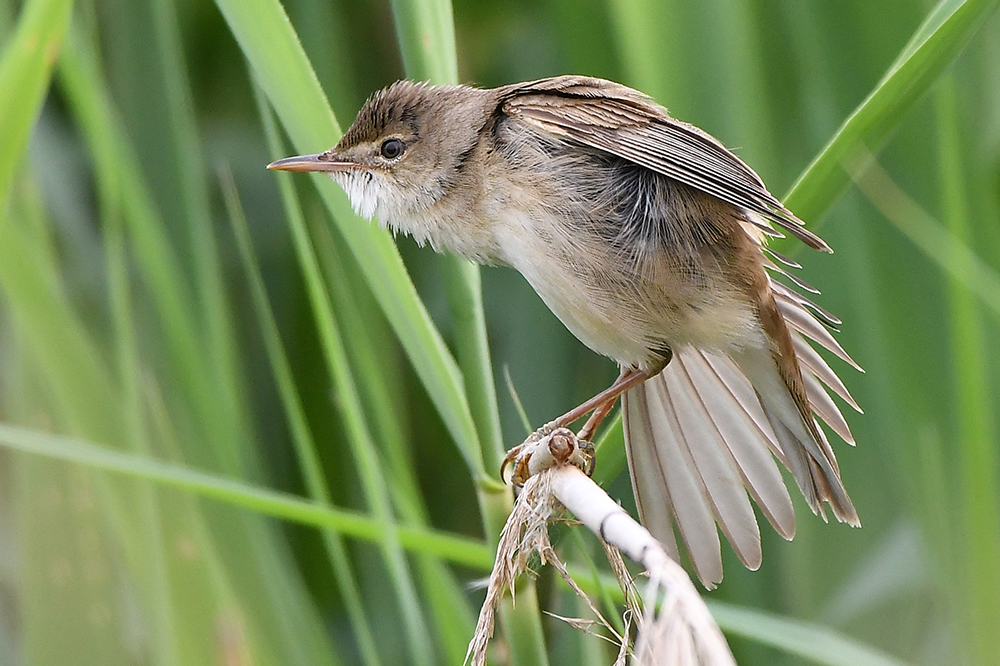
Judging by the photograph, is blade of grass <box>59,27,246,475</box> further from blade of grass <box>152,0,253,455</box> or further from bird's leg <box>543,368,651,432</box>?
bird's leg <box>543,368,651,432</box>

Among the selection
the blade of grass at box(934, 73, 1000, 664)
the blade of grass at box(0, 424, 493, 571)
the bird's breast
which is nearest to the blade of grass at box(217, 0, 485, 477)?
the blade of grass at box(0, 424, 493, 571)

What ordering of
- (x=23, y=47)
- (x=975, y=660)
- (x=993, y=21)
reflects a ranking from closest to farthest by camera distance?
(x=23, y=47) < (x=975, y=660) < (x=993, y=21)

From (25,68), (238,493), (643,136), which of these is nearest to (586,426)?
(643,136)

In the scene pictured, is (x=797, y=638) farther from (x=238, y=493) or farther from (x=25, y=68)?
(x=25, y=68)

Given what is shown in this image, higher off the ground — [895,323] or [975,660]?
[895,323]

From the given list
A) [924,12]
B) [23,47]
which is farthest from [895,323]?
[23,47]

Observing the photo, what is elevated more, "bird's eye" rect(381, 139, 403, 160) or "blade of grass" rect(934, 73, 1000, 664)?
"blade of grass" rect(934, 73, 1000, 664)

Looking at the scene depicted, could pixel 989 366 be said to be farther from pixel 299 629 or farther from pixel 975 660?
pixel 299 629
